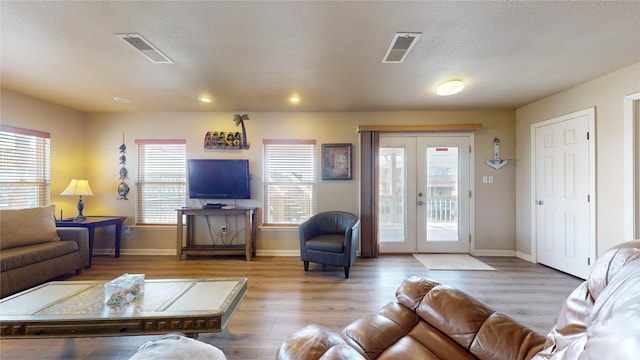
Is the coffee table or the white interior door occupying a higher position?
the white interior door

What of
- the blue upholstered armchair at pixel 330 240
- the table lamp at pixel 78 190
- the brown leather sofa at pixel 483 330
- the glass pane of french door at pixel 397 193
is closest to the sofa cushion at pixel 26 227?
the table lamp at pixel 78 190

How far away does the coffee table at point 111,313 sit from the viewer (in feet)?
5.11

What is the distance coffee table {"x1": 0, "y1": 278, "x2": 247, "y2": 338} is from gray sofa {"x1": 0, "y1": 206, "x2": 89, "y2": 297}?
3.87 feet

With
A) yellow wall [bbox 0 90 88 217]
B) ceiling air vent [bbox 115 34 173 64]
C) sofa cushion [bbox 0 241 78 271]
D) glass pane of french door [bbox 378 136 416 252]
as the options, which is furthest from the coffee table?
glass pane of french door [bbox 378 136 416 252]

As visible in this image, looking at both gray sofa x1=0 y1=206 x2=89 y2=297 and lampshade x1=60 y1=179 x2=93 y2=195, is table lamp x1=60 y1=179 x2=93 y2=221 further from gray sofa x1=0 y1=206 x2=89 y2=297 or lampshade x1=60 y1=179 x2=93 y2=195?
gray sofa x1=0 y1=206 x2=89 y2=297

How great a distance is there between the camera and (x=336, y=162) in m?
4.32

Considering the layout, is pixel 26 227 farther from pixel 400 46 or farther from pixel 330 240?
pixel 400 46

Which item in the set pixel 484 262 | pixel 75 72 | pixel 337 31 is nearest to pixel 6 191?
pixel 75 72

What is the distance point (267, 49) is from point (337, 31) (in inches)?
26.8

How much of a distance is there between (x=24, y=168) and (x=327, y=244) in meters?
4.42

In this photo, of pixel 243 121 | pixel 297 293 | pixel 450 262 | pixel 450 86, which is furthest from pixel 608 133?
pixel 243 121

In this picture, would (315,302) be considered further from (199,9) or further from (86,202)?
(86,202)

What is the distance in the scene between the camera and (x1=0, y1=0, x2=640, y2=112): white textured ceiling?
1.79 m

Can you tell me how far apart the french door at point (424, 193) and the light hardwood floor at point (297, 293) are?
0.43 m
